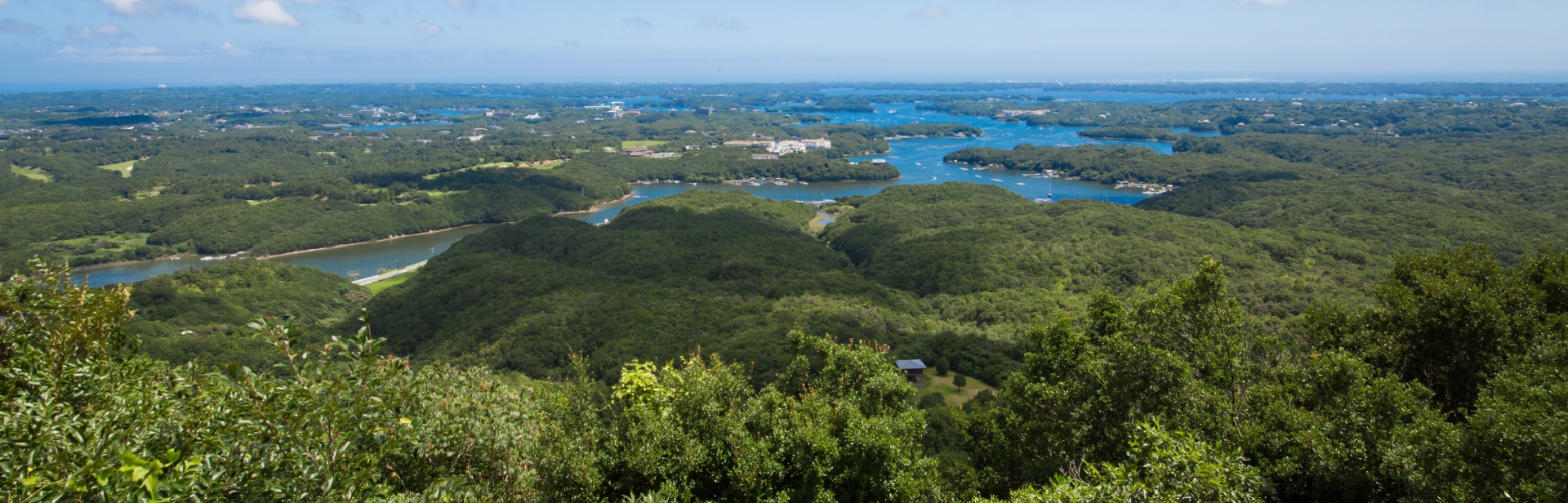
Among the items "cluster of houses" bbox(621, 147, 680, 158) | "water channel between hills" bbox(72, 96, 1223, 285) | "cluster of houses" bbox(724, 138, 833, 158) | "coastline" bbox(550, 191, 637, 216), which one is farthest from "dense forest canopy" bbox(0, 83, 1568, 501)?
"cluster of houses" bbox(724, 138, 833, 158)

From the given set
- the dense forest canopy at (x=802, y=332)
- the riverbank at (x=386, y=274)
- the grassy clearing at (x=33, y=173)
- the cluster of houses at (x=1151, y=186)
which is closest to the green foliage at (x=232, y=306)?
the dense forest canopy at (x=802, y=332)

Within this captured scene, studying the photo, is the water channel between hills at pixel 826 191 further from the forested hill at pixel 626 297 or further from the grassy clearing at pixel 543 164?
the forested hill at pixel 626 297

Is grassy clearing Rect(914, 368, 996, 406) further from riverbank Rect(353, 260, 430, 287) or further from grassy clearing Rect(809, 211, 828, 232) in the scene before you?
riverbank Rect(353, 260, 430, 287)

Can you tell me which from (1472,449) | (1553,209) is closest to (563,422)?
(1472,449)

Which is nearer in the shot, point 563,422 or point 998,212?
point 563,422

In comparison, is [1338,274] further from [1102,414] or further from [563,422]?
[563,422]
